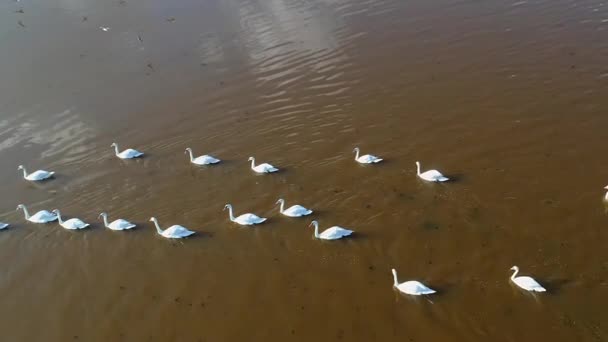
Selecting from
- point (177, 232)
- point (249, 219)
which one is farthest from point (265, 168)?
point (177, 232)

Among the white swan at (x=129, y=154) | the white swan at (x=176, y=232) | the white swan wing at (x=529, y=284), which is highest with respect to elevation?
the white swan at (x=129, y=154)

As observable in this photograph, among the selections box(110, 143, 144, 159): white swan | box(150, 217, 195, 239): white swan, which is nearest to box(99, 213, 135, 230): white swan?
box(150, 217, 195, 239): white swan

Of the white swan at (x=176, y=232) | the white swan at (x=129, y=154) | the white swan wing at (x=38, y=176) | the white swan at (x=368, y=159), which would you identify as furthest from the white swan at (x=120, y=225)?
the white swan at (x=368, y=159)

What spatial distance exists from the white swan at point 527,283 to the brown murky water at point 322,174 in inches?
6.0

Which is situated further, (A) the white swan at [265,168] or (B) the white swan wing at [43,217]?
(A) the white swan at [265,168]

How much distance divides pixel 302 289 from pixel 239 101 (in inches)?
370

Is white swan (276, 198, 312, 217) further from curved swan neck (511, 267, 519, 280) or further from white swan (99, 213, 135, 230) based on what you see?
curved swan neck (511, 267, 519, 280)

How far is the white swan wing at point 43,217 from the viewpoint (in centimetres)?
1458

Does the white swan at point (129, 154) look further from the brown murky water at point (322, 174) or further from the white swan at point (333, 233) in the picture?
the white swan at point (333, 233)

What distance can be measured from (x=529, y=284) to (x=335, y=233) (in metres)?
4.17

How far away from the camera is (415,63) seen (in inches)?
772

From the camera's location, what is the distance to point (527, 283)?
10445mm

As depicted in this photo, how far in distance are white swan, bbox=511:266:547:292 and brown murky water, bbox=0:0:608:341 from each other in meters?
0.15

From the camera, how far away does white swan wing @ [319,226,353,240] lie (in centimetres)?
1243
